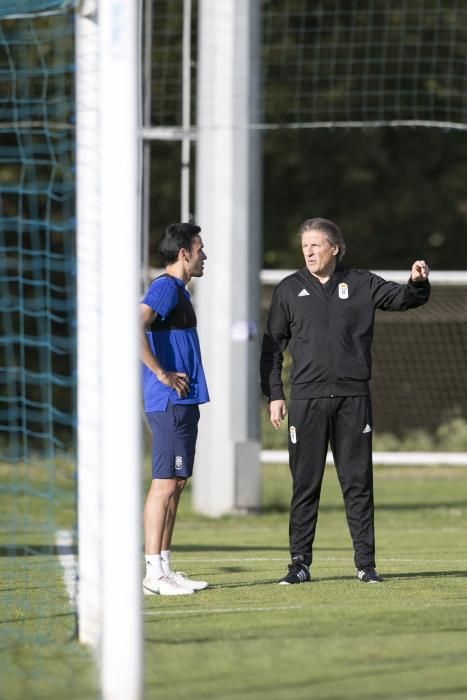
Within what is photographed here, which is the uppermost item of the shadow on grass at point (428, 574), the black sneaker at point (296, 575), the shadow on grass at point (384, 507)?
the black sneaker at point (296, 575)

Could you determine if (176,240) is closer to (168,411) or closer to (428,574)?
(168,411)

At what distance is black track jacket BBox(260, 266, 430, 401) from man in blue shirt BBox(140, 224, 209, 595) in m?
0.59

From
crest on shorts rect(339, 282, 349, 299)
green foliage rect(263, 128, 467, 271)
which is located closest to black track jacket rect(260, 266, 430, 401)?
crest on shorts rect(339, 282, 349, 299)

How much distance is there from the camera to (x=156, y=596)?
7.92 meters

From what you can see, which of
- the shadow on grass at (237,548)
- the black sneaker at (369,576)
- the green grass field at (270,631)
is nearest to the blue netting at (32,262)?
the shadow on grass at (237,548)

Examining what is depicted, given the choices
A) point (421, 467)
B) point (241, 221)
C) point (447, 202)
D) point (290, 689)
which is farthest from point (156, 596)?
point (447, 202)

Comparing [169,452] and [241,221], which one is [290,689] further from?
[241,221]

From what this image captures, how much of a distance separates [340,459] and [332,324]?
2.45 ft

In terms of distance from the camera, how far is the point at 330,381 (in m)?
8.27

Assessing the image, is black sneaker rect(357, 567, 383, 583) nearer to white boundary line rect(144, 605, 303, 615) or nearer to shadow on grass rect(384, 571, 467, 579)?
shadow on grass rect(384, 571, 467, 579)

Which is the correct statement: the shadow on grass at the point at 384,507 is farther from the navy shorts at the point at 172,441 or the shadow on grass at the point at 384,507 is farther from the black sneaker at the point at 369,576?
the navy shorts at the point at 172,441

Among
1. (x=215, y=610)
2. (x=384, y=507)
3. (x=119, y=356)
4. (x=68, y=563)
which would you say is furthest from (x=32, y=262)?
(x=119, y=356)

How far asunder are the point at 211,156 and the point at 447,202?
1427cm

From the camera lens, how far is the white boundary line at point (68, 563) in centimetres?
758
